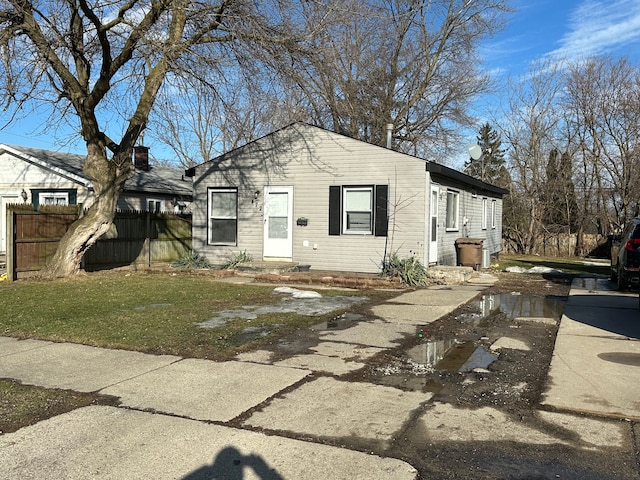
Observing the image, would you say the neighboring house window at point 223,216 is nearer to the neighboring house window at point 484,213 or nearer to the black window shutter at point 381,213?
the black window shutter at point 381,213

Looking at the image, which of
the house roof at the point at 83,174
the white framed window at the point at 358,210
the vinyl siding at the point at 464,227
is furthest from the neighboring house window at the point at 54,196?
the vinyl siding at the point at 464,227

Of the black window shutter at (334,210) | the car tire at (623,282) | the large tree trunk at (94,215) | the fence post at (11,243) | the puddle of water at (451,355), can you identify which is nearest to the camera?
the puddle of water at (451,355)

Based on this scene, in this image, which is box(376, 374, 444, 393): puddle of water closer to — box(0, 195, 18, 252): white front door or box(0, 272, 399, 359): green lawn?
box(0, 272, 399, 359): green lawn

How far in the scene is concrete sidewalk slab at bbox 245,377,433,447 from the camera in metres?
4.18

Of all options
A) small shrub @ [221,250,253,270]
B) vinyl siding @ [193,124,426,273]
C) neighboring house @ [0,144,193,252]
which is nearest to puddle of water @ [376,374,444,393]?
vinyl siding @ [193,124,426,273]

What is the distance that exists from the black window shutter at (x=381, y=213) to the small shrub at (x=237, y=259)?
3.97 metres

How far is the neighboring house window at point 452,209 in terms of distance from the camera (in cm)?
1642

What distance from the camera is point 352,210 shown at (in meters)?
14.9

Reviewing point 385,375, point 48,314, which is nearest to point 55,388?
point 385,375

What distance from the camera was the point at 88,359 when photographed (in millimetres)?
6223

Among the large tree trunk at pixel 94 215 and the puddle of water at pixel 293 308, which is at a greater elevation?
the large tree trunk at pixel 94 215

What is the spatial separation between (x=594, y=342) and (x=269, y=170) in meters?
10.7

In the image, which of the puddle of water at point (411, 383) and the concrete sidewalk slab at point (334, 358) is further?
the concrete sidewalk slab at point (334, 358)

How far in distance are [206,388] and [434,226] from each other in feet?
36.0
